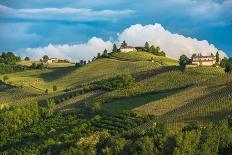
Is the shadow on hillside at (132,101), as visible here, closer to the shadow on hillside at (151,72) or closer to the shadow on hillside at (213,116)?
the shadow on hillside at (151,72)

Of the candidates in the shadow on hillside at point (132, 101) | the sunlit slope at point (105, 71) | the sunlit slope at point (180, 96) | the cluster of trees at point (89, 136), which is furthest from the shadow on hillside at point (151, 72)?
the cluster of trees at point (89, 136)

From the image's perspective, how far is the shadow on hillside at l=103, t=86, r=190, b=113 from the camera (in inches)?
4950

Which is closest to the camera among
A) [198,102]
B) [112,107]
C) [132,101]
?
[198,102]

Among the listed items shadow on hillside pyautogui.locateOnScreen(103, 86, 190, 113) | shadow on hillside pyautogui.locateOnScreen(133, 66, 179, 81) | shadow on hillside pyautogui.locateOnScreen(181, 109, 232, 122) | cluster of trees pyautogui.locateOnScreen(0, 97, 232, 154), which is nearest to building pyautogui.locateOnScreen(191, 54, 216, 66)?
shadow on hillside pyautogui.locateOnScreen(133, 66, 179, 81)

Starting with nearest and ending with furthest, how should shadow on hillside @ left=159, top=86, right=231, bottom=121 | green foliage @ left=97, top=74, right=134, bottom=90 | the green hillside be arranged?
the green hillside < shadow on hillside @ left=159, top=86, right=231, bottom=121 < green foliage @ left=97, top=74, right=134, bottom=90

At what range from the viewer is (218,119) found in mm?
96812

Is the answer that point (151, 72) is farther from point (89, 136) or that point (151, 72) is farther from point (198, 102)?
point (89, 136)

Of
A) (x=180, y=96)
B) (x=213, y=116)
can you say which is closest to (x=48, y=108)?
(x=180, y=96)

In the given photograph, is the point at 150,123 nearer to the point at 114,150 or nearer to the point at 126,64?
the point at 114,150

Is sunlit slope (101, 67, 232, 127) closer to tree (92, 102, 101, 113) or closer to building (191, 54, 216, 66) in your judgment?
tree (92, 102, 101, 113)

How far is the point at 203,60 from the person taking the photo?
17350 centimetres

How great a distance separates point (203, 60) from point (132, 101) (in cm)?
4647

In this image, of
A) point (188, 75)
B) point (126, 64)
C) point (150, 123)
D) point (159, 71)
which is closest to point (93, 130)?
point (150, 123)

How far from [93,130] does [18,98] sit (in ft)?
189
